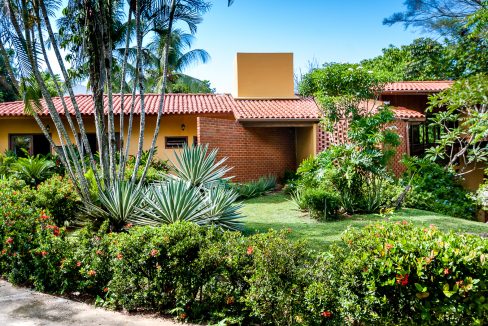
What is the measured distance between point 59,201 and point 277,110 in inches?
399

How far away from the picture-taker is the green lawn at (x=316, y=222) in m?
8.04

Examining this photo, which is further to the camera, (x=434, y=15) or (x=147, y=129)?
(x=434, y=15)

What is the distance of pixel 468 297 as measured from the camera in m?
3.51

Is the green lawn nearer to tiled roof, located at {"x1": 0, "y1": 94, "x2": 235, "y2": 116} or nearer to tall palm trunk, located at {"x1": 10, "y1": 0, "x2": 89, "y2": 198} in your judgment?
tall palm trunk, located at {"x1": 10, "y1": 0, "x2": 89, "y2": 198}

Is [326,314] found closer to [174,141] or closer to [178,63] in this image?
[174,141]

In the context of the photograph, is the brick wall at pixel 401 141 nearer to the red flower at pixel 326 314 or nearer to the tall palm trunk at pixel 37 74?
the tall palm trunk at pixel 37 74

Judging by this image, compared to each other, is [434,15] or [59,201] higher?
[434,15]

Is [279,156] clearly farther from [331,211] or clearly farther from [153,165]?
[331,211]

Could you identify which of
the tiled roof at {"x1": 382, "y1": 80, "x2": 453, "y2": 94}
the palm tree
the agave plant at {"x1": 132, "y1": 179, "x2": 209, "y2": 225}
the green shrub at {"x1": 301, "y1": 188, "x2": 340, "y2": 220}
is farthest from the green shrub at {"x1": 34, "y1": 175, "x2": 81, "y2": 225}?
the palm tree

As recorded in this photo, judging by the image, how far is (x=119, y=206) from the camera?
741 cm

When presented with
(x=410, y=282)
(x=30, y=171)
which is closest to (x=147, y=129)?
(x=30, y=171)

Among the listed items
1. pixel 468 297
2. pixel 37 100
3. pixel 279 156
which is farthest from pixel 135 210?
pixel 279 156

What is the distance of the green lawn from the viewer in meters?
8.04

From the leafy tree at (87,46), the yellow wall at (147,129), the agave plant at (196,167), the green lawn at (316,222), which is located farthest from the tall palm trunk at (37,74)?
the yellow wall at (147,129)
